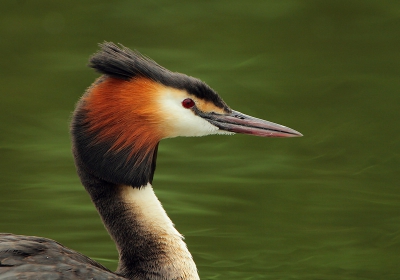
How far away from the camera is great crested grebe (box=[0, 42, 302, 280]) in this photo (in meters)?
6.10

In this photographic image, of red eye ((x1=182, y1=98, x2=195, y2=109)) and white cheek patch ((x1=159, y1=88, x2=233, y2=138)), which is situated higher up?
red eye ((x1=182, y1=98, x2=195, y2=109))

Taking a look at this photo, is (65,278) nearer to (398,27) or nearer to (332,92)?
(332,92)

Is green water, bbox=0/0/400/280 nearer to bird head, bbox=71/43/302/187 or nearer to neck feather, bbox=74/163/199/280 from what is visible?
neck feather, bbox=74/163/199/280

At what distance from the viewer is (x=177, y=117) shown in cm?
636

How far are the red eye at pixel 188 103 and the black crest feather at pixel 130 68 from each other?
52 millimetres

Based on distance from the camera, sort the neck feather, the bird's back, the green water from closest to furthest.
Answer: the bird's back
the neck feather
the green water

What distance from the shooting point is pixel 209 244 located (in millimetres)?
7742

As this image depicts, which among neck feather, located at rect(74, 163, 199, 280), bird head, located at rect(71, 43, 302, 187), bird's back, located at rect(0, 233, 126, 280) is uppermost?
bird head, located at rect(71, 43, 302, 187)

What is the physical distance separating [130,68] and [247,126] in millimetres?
883

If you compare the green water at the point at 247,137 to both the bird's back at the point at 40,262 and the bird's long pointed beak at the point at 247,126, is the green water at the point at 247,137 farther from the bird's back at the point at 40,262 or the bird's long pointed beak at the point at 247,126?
the bird's back at the point at 40,262

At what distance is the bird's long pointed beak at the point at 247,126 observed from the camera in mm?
6535

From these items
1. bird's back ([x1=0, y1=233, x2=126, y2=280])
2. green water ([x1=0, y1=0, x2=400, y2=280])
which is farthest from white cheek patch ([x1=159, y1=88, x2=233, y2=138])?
green water ([x1=0, y1=0, x2=400, y2=280])

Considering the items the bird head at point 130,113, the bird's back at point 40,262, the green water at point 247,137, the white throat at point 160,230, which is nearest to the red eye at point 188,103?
the bird head at point 130,113

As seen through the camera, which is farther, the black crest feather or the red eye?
the red eye
